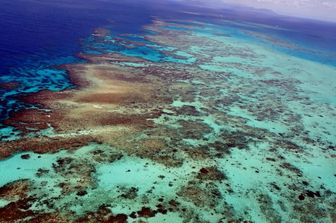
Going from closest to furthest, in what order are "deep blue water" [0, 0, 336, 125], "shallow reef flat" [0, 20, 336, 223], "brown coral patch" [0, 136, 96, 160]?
"shallow reef flat" [0, 20, 336, 223], "brown coral patch" [0, 136, 96, 160], "deep blue water" [0, 0, 336, 125]

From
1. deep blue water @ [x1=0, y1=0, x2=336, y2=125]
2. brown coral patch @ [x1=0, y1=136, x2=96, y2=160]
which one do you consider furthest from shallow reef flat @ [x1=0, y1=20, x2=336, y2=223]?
deep blue water @ [x1=0, y1=0, x2=336, y2=125]

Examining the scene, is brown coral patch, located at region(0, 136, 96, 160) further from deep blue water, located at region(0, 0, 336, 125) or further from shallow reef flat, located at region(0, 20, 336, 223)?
deep blue water, located at region(0, 0, 336, 125)

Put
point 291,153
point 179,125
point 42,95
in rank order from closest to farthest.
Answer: point 291,153, point 179,125, point 42,95

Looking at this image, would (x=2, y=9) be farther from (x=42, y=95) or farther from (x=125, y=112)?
(x=125, y=112)

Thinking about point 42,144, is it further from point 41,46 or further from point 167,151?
point 41,46

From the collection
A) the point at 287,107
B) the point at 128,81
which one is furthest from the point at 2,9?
the point at 287,107

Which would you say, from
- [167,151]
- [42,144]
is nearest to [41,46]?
[42,144]

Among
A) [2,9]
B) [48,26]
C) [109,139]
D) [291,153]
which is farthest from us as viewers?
[2,9]

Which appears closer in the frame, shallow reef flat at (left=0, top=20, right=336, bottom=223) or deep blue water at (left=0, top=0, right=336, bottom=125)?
shallow reef flat at (left=0, top=20, right=336, bottom=223)
